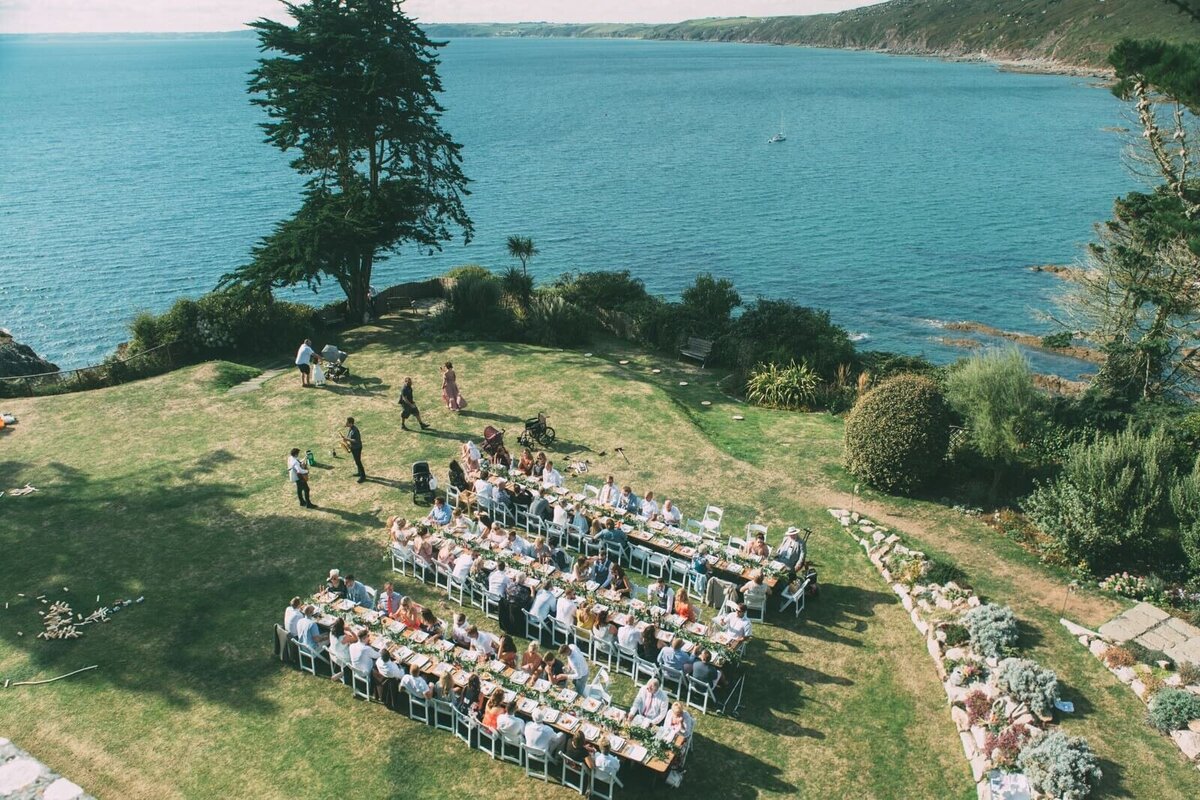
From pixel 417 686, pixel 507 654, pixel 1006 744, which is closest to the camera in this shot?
pixel 1006 744

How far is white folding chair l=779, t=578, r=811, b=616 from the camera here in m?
16.5

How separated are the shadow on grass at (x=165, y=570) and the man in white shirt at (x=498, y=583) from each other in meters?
3.52

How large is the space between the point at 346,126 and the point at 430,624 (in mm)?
24888

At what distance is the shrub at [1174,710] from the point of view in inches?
535

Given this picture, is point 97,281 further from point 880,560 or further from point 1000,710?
point 1000,710

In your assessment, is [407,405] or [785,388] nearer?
[407,405]

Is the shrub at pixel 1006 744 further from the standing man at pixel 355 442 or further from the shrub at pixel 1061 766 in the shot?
the standing man at pixel 355 442

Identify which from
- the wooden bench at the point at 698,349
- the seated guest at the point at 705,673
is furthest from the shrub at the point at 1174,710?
the wooden bench at the point at 698,349

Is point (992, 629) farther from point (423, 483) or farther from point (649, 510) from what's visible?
point (423, 483)

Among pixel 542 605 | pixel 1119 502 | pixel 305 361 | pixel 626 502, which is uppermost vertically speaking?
pixel 1119 502

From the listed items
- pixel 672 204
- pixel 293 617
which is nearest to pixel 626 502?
pixel 293 617

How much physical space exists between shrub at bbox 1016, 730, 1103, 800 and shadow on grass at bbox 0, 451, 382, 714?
1208 centimetres

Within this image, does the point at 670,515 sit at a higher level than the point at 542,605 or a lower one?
higher

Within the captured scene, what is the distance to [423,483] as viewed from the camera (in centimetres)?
2056
